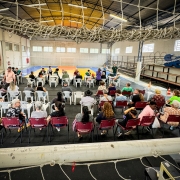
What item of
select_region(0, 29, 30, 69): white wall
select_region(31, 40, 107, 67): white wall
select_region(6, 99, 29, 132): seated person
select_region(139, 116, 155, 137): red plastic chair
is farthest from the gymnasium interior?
select_region(31, 40, 107, 67): white wall

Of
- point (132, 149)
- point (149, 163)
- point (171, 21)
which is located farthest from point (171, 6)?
point (132, 149)

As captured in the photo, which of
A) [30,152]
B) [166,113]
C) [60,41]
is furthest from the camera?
[60,41]

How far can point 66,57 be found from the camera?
2327cm

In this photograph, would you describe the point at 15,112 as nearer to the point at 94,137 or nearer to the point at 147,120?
the point at 94,137

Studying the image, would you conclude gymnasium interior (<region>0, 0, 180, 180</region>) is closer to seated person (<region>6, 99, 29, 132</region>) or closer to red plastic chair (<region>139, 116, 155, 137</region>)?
red plastic chair (<region>139, 116, 155, 137</region>)

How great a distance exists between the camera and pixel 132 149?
3.33 feet

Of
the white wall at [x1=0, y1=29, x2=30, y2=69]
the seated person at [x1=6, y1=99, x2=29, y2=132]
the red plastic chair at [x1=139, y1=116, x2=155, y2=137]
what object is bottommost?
the red plastic chair at [x1=139, y1=116, x2=155, y2=137]

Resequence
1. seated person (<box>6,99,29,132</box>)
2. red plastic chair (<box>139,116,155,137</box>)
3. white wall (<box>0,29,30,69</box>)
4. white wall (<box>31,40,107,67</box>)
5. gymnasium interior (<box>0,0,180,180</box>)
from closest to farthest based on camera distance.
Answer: gymnasium interior (<box>0,0,180,180</box>) → seated person (<box>6,99,29,132</box>) → red plastic chair (<box>139,116,155,137</box>) → white wall (<box>0,29,30,69</box>) → white wall (<box>31,40,107,67</box>)

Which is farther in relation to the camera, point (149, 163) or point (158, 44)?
point (158, 44)

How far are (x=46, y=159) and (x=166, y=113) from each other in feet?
12.7

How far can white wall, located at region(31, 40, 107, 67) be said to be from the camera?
22.7 metres

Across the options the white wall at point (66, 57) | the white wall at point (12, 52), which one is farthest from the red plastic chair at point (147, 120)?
the white wall at point (66, 57)

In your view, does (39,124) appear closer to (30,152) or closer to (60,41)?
(30,152)

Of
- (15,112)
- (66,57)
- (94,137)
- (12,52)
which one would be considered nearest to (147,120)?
(94,137)
